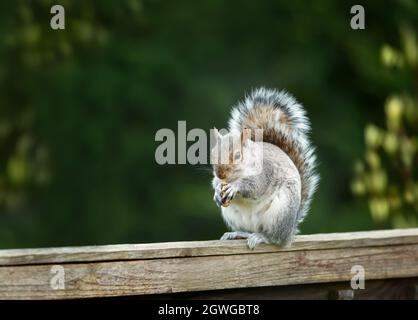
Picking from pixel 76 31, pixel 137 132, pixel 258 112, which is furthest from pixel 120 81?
pixel 258 112

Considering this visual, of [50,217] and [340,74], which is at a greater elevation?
[340,74]

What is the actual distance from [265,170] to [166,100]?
14.0 ft

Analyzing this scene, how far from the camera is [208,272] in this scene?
2354mm

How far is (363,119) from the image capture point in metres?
6.40

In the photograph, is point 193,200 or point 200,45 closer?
point 193,200

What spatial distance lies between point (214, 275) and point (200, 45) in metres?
5.30

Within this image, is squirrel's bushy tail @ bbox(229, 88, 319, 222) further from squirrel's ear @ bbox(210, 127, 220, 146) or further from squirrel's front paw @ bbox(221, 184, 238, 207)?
squirrel's front paw @ bbox(221, 184, 238, 207)

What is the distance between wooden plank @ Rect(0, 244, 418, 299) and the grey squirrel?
162mm

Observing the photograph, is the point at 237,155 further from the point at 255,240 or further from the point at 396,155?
the point at 396,155

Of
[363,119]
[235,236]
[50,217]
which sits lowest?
[235,236]

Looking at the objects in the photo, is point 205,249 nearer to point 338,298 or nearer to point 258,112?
point 338,298

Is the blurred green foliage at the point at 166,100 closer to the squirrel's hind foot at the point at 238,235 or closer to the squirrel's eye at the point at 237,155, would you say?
the squirrel's eye at the point at 237,155

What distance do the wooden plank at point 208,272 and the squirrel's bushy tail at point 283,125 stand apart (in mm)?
505

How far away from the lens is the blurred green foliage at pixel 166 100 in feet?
19.8
